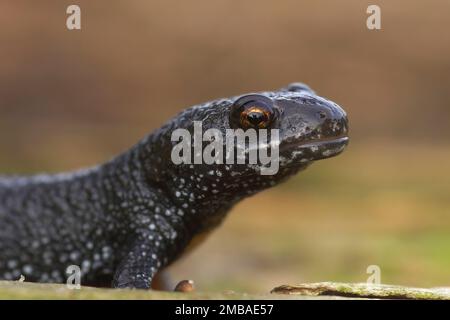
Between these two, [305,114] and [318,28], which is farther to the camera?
[318,28]

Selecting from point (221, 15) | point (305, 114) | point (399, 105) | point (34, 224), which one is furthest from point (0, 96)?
point (305, 114)

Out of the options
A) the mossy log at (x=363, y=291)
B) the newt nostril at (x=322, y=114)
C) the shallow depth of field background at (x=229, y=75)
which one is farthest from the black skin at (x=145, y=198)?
the shallow depth of field background at (x=229, y=75)

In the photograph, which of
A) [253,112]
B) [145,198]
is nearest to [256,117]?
[253,112]

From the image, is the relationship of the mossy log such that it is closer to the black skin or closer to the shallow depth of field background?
the black skin

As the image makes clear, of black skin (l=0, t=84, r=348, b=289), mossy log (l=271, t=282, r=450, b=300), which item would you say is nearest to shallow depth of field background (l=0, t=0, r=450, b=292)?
black skin (l=0, t=84, r=348, b=289)

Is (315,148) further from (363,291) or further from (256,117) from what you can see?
(363,291)

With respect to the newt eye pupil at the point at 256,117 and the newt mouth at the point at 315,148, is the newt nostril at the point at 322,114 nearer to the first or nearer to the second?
the newt mouth at the point at 315,148
